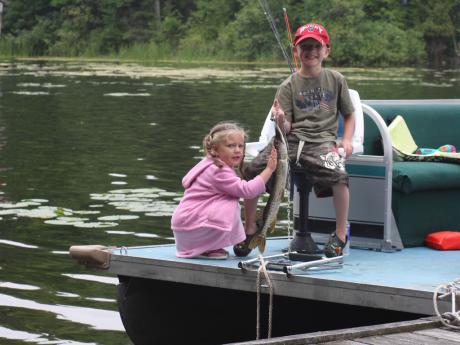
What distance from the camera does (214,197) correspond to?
20.1ft

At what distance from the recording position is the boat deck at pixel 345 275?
542 cm

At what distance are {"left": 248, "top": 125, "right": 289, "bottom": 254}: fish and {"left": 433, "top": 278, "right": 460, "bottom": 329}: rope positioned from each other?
914 mm

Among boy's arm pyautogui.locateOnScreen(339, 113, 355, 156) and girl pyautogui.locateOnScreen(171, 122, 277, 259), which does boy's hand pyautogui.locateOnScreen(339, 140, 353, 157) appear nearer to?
boy's arm pyautogui.locateOnScreen(339, 113, 355, 156)

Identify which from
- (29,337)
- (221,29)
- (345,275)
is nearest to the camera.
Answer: (345,275)

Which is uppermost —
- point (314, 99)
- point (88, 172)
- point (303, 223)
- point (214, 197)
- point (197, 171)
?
point (314, 99)

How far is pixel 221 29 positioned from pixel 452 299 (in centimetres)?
5241

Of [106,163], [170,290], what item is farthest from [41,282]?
[106,163]

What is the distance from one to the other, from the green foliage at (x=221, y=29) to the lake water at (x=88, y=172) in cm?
1800

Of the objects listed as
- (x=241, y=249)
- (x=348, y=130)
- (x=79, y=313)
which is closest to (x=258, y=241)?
(x=241, y=249)

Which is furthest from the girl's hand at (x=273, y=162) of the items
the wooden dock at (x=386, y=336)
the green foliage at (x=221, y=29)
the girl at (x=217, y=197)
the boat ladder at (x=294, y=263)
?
the green foliage at (x=221, y=29)

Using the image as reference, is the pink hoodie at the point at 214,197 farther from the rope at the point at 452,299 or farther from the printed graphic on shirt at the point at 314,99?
the rope at the point at 452,299

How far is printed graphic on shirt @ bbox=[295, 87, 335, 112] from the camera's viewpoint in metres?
6.39

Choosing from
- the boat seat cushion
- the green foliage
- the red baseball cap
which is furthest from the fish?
the green foliage

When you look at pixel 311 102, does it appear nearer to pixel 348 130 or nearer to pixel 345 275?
pixel 348 130
